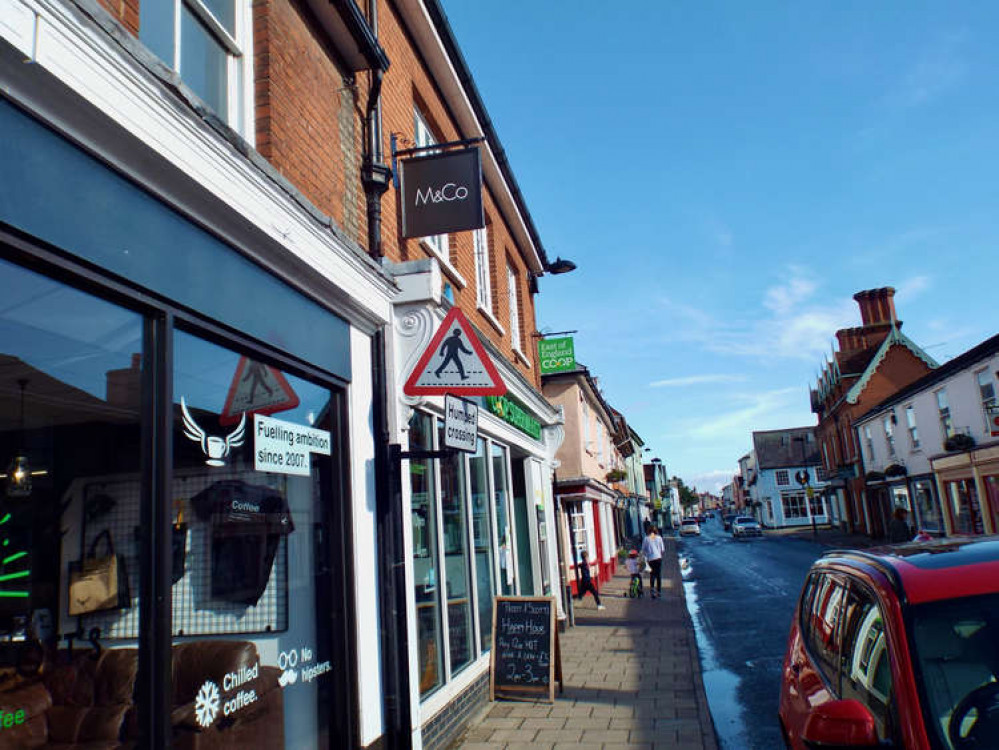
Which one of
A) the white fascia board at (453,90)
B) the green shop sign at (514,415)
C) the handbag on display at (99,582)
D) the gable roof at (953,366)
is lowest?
the handbag on display at (99,582)

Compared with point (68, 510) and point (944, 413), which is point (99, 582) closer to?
point (68, 510)

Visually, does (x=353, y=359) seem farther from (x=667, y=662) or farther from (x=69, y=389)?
(x=667, y=662)

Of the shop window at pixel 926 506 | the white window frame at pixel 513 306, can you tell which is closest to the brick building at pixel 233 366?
the white window frame at pixel 513 306

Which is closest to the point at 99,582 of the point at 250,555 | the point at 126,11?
the point at 250,555

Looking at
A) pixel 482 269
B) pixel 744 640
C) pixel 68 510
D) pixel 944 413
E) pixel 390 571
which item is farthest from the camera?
pixel 944 413

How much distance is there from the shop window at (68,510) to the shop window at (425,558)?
3.05 m

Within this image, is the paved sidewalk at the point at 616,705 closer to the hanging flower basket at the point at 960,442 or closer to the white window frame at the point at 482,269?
the white window frame at the point at 482,269

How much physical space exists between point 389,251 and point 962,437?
2431cm

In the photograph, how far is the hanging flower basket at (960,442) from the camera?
79.2ft

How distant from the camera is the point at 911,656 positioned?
8.68 ft

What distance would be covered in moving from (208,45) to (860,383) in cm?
4226

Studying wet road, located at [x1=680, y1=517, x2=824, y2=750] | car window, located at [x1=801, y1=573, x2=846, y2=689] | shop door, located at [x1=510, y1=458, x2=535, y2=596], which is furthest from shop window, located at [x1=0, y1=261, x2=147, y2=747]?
shop door, located at [x1=510, y1=458, x2=535, y2=596]

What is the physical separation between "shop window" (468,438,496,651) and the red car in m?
4.98

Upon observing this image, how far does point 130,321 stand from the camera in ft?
10.7
